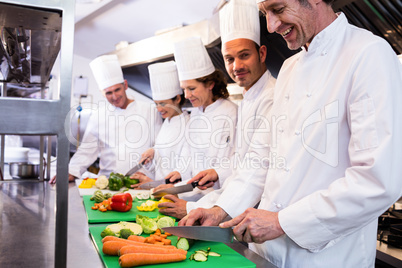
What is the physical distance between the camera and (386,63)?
1.03m

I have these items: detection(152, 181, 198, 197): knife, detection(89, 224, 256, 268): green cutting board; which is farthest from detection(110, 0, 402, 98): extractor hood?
detection(89, 224, 256, 268): green cutting board


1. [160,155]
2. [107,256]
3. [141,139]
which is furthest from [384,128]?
[141,139]

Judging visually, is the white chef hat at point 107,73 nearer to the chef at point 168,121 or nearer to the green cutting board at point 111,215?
the chef at point 168,121

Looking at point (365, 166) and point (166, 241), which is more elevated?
point (365, 166)

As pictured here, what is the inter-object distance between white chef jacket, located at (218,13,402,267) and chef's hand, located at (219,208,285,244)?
0.03m

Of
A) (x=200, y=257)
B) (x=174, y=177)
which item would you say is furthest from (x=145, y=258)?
(x=174, y=177)

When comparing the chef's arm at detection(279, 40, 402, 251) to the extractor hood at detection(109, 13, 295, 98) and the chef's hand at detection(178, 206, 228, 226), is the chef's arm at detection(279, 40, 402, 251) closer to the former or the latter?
the chef's hand at detection(178, 206, 228, 226)

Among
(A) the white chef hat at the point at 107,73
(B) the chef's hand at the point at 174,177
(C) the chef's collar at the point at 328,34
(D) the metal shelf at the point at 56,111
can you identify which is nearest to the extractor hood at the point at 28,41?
(D) the metal shelf at the point at 56,111

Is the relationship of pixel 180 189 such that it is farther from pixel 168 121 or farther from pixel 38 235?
pixel 168 121

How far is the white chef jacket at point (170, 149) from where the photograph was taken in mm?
2988

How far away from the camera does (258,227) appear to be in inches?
43.2

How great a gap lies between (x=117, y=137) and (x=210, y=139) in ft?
3.77

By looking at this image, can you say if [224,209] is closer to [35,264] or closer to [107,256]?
[107,256]

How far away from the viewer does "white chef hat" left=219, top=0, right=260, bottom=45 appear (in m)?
1.98
